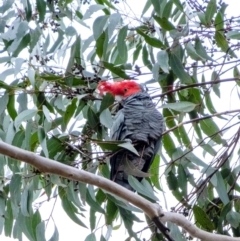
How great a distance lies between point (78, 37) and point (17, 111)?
33cm

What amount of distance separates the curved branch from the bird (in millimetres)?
350

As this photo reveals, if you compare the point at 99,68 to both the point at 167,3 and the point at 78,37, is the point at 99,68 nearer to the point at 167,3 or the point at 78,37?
the point at 78,37

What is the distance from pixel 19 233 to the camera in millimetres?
2166

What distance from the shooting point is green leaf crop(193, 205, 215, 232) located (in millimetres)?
2029

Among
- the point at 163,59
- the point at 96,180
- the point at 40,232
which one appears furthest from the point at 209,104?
the point at 96,180

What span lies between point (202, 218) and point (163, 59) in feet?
1.62

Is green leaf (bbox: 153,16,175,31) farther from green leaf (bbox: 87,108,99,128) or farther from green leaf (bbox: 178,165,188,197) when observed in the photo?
green leaf (bbox: 178,165,188,197)

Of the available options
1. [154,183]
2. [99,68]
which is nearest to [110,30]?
[99,68]

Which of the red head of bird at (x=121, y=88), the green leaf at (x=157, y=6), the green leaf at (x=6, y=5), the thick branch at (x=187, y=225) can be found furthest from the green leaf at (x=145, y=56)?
the thick branch at (x=187, y=225)

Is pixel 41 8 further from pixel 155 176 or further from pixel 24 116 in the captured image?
pixel 155 176

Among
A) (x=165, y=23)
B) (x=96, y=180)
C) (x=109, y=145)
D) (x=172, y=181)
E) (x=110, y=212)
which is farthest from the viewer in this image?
(x=172, y=181)

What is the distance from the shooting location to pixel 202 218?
2.04m

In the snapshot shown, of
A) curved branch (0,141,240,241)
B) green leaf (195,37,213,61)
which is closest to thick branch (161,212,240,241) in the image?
curved branch (0,141,240,241)

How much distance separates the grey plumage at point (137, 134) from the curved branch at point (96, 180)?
0.38 metres
